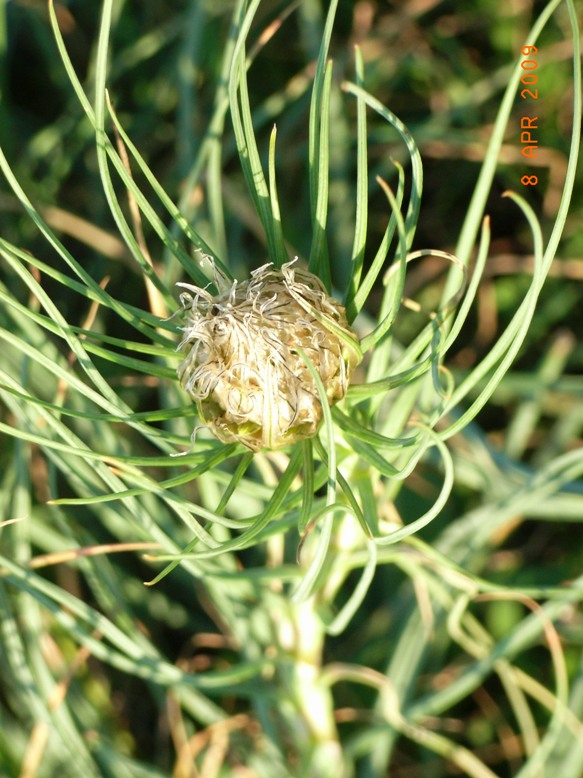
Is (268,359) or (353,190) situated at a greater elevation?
(268,359)

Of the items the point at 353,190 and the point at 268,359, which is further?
the point at 353,190

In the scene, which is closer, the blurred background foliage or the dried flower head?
the dried flower head

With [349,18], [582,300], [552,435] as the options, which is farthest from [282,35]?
[552,435]

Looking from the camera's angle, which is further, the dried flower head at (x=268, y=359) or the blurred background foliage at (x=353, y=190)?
the blurred background foliage at (x=353, y=190)

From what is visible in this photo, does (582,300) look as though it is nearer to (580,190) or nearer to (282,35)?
(580,190)
